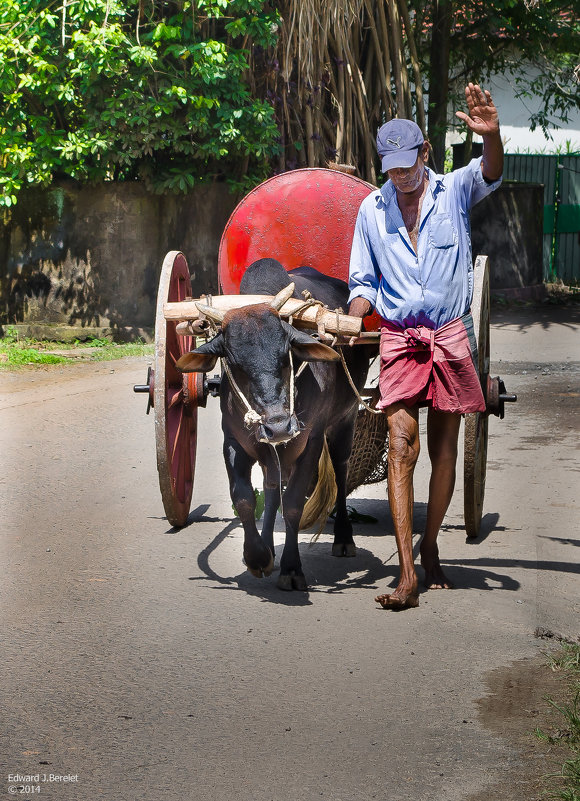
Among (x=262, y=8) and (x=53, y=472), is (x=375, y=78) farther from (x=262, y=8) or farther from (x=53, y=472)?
(x=53, y=472)

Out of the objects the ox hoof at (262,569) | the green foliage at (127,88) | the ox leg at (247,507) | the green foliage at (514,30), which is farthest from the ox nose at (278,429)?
the green foliage at (514,30)

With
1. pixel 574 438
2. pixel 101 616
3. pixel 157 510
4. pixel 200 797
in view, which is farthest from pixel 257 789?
pixel 574 438

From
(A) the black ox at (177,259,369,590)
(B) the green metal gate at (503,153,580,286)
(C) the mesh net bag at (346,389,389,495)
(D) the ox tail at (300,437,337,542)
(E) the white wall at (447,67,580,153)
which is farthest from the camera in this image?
(E) the white wall at (447,67,580,153)

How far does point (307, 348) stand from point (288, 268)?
6.01ft

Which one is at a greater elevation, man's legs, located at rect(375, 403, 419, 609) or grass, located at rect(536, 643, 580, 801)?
man's legs, located at rect(375, 403, 419, 609)

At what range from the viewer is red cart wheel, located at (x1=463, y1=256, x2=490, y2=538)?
5523 millimetres

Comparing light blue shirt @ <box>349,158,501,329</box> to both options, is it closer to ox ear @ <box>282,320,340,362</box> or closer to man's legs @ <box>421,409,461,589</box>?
ox ear @ <box>282,320,340,362</box>

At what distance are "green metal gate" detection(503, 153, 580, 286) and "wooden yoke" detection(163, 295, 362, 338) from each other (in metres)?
14.0

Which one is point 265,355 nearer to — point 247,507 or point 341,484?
point 247,507

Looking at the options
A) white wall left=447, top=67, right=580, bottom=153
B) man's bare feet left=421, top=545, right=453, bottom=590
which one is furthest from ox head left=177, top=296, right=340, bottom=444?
white wall left=447, top=67, right=580, bottom=153

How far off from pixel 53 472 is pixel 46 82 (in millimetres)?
5928

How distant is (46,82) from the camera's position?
12.0 m

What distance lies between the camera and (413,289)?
16.5 feet

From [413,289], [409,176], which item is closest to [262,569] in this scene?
[413,289]
